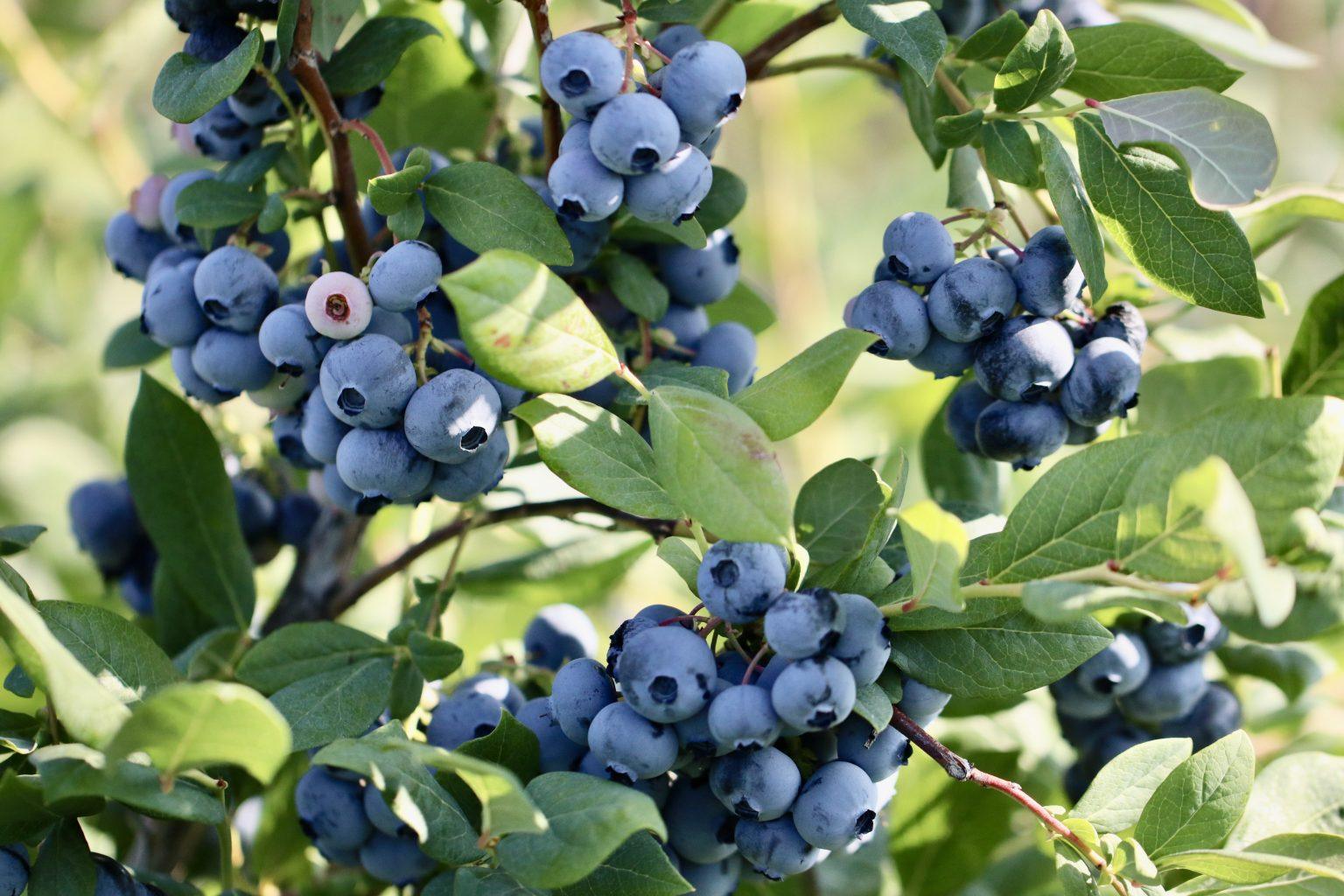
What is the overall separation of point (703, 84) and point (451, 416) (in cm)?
28

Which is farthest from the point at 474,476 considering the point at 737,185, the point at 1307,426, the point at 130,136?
the point at 130,136

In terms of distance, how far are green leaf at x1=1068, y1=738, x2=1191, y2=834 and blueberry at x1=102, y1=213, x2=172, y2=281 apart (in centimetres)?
91

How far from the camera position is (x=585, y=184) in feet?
2.76

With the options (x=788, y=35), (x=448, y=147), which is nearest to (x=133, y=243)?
(x=448, y=147)

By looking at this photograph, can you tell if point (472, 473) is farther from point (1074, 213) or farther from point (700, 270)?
point (1074, 213)

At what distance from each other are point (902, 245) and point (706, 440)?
0.91 feet

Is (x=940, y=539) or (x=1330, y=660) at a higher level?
(x=940, y=539)

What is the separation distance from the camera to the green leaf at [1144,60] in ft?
3.12

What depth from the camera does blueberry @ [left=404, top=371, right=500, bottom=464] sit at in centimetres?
85

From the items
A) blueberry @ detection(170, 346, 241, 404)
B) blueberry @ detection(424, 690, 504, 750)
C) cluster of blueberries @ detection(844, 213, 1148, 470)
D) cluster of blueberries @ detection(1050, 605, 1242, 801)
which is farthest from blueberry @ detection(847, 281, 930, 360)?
blueberry @ detection(170, 346, 241, 404)

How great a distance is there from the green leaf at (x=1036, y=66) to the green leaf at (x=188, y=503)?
30.2 inches

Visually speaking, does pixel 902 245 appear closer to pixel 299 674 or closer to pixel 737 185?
pixel 737 185

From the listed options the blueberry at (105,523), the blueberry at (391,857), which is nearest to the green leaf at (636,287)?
the blueberry at (391,857)

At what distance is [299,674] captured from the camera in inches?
39.3
